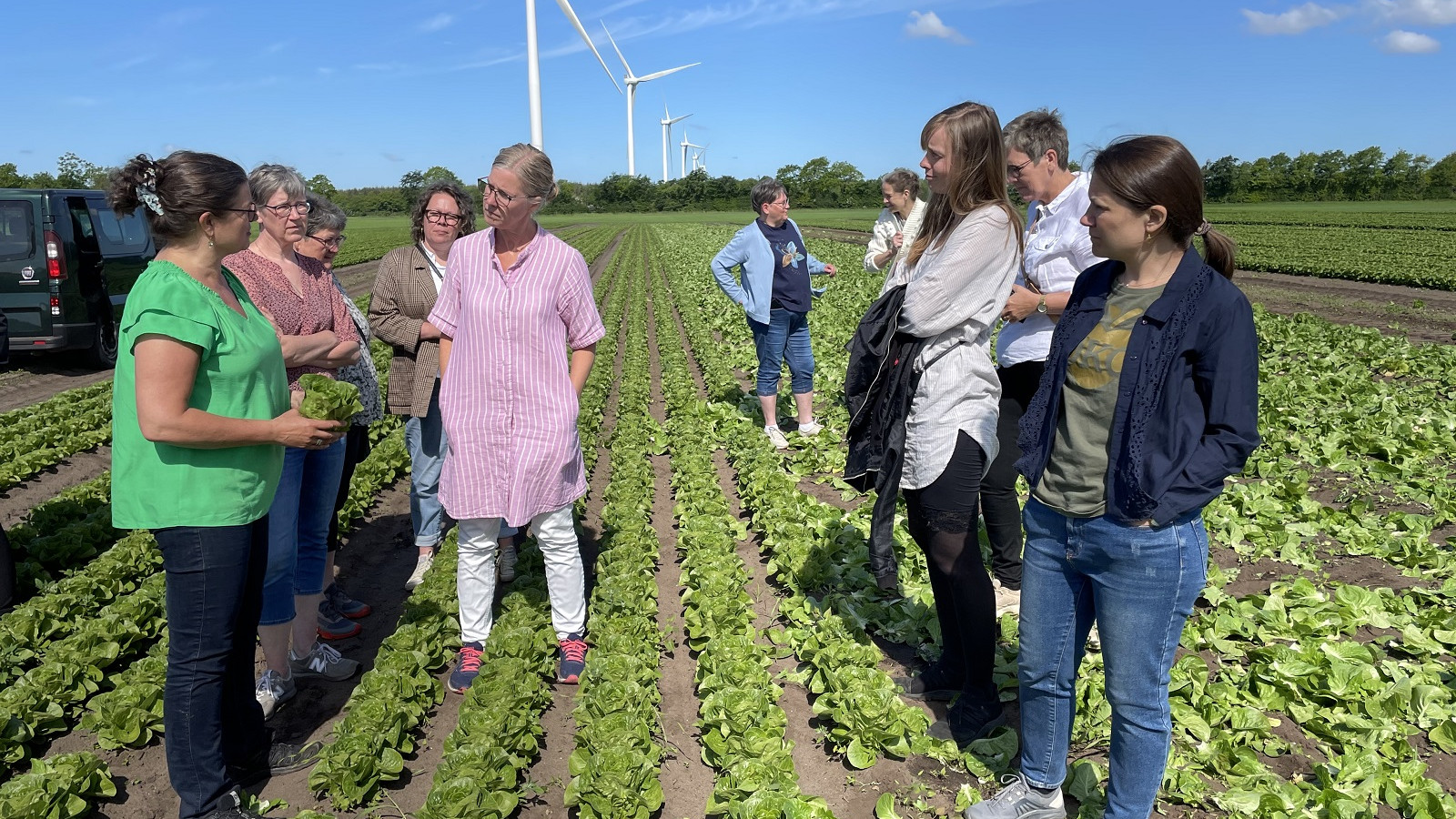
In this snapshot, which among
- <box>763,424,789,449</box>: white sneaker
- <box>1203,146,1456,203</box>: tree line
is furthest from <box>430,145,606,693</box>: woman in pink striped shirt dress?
<box>1203,146,1456,203</box>: tree line

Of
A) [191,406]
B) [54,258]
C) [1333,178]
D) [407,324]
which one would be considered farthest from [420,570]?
[1333,178]

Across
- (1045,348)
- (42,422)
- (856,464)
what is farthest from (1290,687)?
(42,422)

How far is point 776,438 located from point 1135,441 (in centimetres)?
545

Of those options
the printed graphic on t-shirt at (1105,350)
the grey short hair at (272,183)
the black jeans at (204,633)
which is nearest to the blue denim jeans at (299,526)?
the black jeans at (204,633)

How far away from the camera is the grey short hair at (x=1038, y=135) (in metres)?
3.44

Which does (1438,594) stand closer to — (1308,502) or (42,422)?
(1308,502)

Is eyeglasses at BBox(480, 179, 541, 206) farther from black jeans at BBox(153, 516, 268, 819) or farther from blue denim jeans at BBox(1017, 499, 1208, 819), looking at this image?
blue denim jeans at BBox(1017, 499, 1208, 819)

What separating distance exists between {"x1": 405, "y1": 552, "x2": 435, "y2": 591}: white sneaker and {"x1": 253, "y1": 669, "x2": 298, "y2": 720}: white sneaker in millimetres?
1177

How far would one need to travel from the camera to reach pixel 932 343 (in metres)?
2.97

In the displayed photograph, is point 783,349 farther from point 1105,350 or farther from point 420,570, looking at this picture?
point 1105,350

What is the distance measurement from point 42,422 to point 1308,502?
36.0 feet

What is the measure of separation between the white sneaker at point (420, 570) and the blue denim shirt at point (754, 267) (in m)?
3.29

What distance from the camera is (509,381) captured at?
3490 millimetres

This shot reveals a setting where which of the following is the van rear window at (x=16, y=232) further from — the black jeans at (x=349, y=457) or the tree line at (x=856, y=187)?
the tree line at (x=856, y=187)
